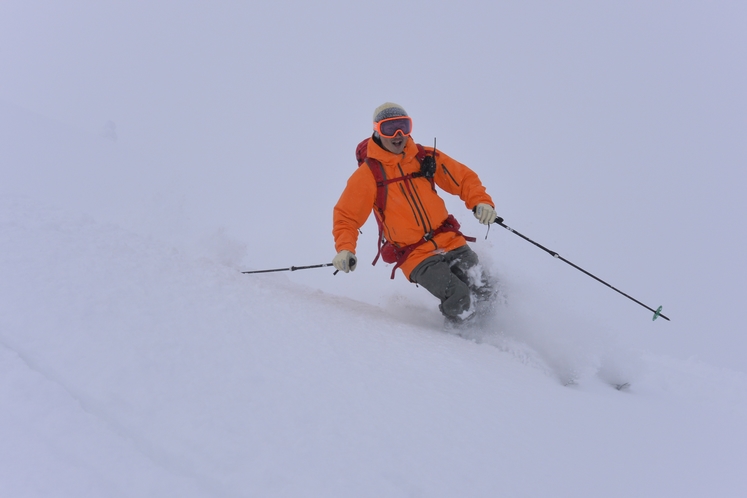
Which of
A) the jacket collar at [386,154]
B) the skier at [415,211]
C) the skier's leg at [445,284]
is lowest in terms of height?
the skier's leg at [445,284]

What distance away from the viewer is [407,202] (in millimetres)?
4195

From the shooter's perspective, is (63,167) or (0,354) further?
(63,167)

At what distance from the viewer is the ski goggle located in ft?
13.1

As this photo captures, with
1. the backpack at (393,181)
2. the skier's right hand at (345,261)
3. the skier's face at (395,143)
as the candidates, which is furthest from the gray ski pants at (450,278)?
the skier's face at (395,143)

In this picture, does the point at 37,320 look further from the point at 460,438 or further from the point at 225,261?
the point at 225,261

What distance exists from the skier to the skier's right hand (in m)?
0.01

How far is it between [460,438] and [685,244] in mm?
15535

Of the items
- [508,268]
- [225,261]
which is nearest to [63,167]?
[225,261]

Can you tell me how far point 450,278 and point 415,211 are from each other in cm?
67

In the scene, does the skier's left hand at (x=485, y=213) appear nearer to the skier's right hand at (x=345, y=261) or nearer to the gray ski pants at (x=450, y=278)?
the gray ski pants at (x=450, y=278)

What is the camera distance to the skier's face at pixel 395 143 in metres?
4.05

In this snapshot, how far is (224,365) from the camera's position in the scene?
2.03 m

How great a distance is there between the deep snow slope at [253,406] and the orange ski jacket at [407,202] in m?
1.14

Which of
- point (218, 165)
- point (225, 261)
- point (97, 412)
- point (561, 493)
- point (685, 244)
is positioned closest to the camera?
point (97, 412)
